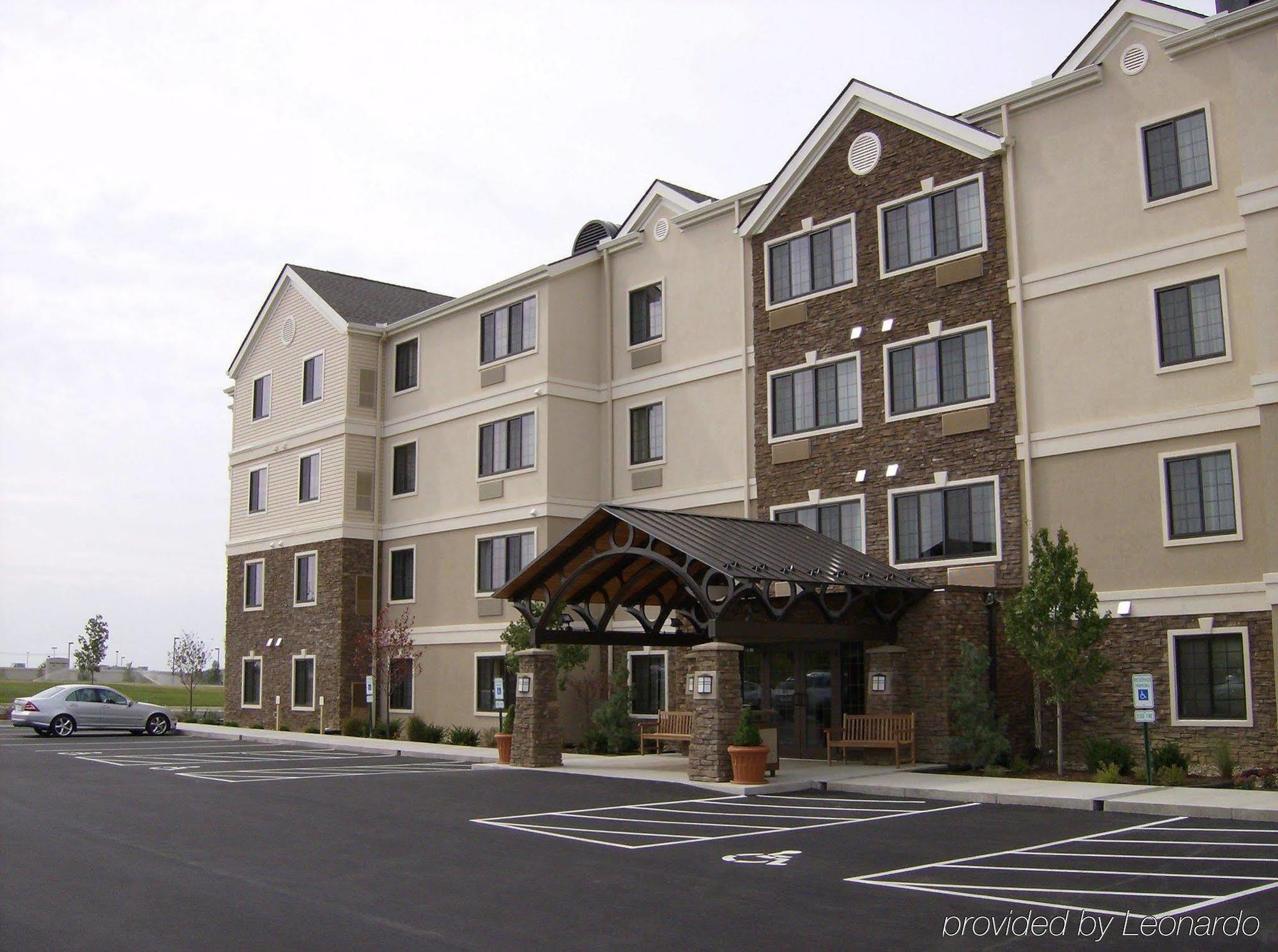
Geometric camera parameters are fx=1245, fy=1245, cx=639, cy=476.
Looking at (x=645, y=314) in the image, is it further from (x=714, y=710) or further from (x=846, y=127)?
(x=714, y=710)

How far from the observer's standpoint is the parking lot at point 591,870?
29.1 feet

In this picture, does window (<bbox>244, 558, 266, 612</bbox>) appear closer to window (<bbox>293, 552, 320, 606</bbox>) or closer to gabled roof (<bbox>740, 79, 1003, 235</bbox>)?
window (<bbox>293, 552, 320, 606</bbox>)

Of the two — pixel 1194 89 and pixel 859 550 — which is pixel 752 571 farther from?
pixel 1194 89

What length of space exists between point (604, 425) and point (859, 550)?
28.8 feet

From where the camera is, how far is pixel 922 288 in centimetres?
2398

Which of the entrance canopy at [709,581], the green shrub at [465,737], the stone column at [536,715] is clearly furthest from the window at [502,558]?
the stone column at [536,715]

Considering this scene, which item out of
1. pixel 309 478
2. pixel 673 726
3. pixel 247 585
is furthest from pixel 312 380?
pixel 673 726

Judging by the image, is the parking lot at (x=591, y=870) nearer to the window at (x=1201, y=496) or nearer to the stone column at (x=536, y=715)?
the stone column at (x=536, y=715)

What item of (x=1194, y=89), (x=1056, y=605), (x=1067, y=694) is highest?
(x=1194, y=89)

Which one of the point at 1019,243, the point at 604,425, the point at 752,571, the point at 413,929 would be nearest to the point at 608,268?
the point at 604,425

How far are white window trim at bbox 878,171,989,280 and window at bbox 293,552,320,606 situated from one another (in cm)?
1925

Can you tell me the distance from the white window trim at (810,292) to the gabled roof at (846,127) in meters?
0.59

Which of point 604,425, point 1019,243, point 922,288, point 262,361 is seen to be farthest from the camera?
point 262,361

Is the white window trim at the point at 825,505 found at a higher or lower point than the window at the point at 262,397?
lower
